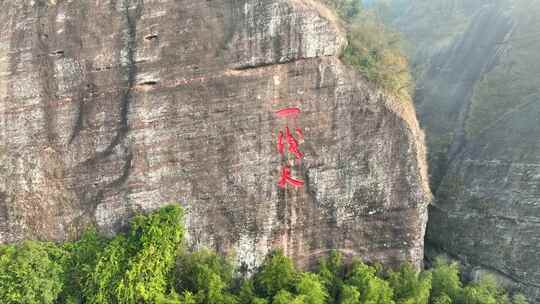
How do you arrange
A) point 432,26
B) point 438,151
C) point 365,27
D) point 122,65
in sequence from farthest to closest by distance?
point 432,26, point 438,151, point 365,27, point 122,65

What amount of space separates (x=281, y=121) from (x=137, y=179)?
3.46m

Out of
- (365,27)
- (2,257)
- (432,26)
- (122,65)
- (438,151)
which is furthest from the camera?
(432,26)

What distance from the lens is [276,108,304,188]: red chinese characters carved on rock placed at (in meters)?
8.56

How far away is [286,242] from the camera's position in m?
8.95

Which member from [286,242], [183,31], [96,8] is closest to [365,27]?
[183,31]

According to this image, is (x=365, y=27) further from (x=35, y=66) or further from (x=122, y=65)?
(x=35, y=66)

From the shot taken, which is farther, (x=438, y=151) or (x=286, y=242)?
(x=438, y=151)

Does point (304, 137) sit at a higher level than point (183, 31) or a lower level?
lower

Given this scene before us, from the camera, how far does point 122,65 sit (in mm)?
8820

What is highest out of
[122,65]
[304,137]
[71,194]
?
[122,65]

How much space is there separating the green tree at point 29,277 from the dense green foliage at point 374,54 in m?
7.70

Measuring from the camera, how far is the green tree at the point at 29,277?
26.1 feet

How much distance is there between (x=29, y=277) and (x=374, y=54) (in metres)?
8.84

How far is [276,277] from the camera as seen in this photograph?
8.57 meters
